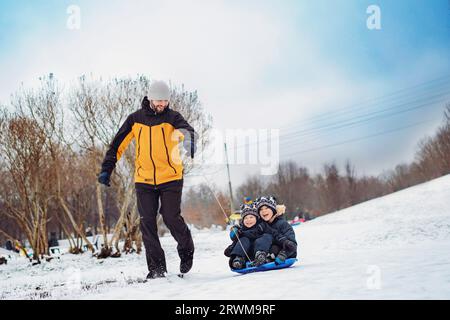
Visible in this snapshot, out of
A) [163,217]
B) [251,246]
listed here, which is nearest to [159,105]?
[163,217]

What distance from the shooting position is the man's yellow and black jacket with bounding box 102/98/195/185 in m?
3.87

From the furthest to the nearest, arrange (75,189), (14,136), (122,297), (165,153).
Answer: (75,189)
(14,136)
(165,153)
(122,297)

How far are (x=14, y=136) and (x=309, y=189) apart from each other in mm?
41946

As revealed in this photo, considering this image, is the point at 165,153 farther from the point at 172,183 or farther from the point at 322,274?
the point at 322,274

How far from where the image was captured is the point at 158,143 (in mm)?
3875

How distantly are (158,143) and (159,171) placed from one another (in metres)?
0.28

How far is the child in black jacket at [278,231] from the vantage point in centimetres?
414

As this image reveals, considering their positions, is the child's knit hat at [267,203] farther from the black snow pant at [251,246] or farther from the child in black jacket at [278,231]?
the black snow pant at [251,246]

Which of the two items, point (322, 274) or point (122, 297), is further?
point (322, 274)

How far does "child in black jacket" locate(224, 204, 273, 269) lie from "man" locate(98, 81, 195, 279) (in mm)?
542

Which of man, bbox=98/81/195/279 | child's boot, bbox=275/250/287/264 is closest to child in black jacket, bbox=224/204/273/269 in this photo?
child's boot, bbox=275/250/287/264

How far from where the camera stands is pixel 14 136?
521 inches
